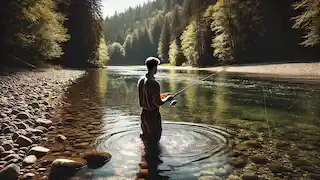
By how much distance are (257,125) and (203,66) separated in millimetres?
52567

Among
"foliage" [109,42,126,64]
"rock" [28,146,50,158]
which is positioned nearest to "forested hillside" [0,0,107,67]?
"rock" [28,146,50,158]

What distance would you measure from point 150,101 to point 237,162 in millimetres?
2216

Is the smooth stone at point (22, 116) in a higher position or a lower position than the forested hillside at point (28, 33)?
lower

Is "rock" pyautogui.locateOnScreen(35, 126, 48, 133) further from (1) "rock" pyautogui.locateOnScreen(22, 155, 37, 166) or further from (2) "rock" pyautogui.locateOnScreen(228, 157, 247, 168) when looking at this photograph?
(2) "rock" pyautogui.locateOnScreen(228, 157, 247, 168)

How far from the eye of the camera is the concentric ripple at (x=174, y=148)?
493 cm

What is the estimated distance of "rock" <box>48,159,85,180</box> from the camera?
4.52m

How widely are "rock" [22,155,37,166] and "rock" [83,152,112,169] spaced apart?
0.94m

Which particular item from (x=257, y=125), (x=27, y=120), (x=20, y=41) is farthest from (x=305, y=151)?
(x=20, y=41)

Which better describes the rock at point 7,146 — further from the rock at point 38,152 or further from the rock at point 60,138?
the rock at point 60,138

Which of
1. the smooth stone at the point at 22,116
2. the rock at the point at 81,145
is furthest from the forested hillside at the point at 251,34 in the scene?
the smooth stone at the point at 22,116

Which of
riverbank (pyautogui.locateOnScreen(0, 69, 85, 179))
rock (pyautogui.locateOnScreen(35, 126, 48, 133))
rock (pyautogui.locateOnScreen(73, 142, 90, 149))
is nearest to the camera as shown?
riverbank (pyautogui.locateOnScreen(0, 69, 85, 179))

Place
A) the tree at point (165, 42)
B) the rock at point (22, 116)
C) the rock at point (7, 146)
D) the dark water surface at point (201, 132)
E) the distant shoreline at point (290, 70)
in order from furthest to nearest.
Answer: the tree at point (165, 42) < the distant shoreline at point (290, 70) < the rock at point (22, 116) < the rock at point (7, 146) < the dark water surface at point (201, 132)

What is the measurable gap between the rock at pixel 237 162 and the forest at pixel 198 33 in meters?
21.8

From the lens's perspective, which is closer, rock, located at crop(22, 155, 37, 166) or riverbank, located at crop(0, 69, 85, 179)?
riverbank, located at crop(0, 69, 85, 179)
